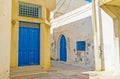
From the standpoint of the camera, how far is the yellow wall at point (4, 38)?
13.8ft

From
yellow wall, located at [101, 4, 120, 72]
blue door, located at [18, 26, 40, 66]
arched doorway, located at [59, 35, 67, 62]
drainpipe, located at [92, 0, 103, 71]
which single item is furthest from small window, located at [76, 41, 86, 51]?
yellow wall, located at [101, 4, 120, 72]

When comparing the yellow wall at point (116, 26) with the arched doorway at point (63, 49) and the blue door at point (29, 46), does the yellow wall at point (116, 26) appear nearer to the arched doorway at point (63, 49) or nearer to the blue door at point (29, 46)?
the blue door at point (29, 46)

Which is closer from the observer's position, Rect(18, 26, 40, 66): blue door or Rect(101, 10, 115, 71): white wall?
Rect(101, 10, 115, 71): white wall

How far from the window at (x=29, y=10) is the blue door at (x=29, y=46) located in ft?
2.39

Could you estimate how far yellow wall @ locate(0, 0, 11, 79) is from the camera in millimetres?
4211

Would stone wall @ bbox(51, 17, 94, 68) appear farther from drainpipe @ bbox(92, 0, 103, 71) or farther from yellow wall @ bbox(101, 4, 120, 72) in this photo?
yellow wall @ bbox(101, 4, 120, 72)

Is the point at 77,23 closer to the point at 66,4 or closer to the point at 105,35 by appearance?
the point at 105,35

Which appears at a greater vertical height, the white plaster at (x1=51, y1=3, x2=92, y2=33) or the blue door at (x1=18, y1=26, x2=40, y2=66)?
the white plaster at (x1=51, y1=3, x2=92, y2=33)

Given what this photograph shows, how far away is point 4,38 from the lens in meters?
4.30

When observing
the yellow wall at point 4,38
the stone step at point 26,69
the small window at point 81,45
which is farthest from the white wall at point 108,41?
the yellow wall at point 4,38

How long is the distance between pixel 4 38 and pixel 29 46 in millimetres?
4092

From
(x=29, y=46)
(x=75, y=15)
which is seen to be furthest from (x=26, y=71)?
(x=75, y=15)

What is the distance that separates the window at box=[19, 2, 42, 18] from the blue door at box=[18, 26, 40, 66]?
729mm

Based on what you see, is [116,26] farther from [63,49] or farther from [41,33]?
[63,49]
